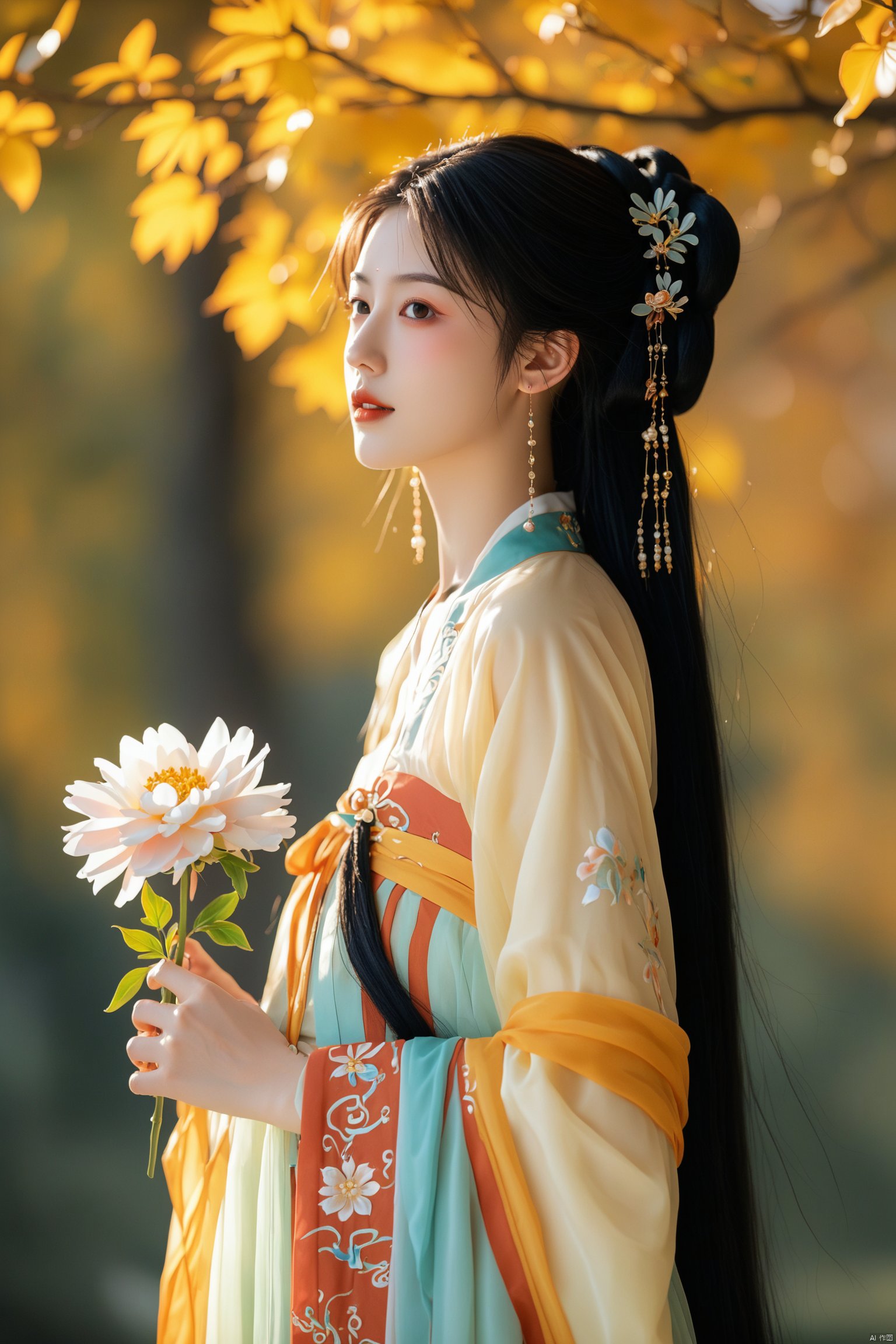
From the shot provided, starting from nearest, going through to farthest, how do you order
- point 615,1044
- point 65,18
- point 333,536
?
point 615,1044 < point 65,18 < point 333,536

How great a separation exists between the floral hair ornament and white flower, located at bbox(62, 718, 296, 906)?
1.43 ft

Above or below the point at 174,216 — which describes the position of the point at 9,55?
above

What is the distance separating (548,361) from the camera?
1191mm

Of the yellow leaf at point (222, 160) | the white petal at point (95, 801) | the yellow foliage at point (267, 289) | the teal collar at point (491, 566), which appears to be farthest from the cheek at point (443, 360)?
the yellow leaf at point (222, 160)

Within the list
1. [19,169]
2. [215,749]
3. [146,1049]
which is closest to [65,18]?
[19,169]

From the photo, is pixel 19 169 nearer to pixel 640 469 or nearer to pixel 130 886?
pixel 640 469

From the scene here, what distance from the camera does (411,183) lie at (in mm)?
1188

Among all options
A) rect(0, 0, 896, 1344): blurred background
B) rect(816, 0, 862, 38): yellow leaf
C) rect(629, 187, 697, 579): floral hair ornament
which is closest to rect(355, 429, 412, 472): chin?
rect(629, 187, 697, 579): floral hair ornament

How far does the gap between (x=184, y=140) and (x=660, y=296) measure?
3.99 feet

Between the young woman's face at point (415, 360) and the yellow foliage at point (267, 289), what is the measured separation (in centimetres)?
92

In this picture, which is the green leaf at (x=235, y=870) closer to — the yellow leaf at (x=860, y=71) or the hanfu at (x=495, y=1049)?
the hanfu at (x=495, y=1049)

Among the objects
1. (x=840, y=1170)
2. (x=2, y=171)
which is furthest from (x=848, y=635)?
(x=2, y=171)

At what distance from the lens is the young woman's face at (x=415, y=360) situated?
114cm

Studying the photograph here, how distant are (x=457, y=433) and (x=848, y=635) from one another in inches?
41.8
